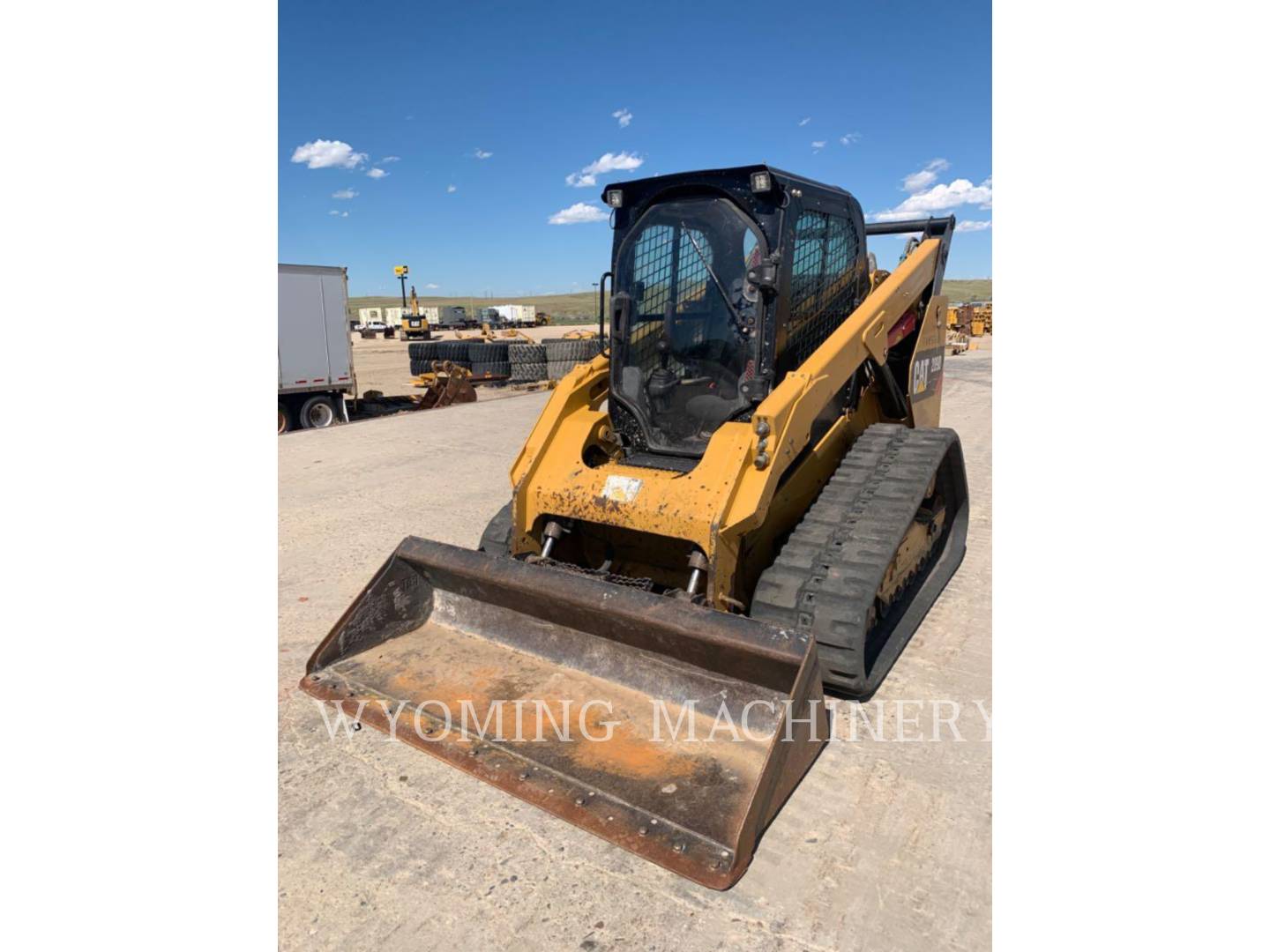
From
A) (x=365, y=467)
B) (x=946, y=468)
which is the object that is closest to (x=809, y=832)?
(x=946, y=468)

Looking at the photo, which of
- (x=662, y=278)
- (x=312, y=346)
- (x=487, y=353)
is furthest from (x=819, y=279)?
(x=487, y=353)

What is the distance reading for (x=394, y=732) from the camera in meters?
3.29

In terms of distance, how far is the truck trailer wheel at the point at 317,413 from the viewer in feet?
47.0

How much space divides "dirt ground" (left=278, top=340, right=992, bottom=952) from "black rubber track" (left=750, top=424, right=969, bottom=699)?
0.21m

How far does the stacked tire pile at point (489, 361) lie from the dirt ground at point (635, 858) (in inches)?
635

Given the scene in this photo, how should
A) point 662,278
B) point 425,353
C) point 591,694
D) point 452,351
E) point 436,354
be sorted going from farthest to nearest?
point 425,353 < point 436,354 < point 452,351 < point 662,278 < point 591,694

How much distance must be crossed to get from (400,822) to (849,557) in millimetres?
2179

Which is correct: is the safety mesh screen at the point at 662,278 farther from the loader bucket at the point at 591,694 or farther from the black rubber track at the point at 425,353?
the black rubber track at the point at 425,353

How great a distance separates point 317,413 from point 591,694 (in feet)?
42.1

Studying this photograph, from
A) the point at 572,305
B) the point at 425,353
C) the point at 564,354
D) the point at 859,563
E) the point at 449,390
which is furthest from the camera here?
the point at 572,305

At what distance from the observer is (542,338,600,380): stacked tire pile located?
20.4m

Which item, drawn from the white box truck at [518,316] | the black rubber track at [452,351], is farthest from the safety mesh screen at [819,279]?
the white box truck at [518,316]

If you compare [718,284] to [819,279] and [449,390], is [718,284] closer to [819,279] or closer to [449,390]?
[819,279]

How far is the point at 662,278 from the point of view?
426cm
